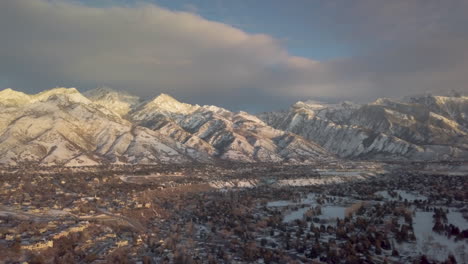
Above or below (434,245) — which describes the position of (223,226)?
below

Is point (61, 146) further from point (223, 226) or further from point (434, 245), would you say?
point (434, 245)

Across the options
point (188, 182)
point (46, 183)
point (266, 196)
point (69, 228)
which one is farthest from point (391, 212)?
point (46, 183)

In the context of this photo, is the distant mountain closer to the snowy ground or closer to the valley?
the valley

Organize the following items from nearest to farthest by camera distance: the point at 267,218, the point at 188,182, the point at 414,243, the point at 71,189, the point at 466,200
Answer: the point at 414,243 → the point at 267,218 → the point at 466,200 → the point at 71,189 → the point at 188,182

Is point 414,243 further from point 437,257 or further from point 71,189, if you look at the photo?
point 71,189

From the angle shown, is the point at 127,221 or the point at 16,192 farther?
the point at 16,192

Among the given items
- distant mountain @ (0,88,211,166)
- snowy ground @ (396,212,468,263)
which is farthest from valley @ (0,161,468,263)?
distant mountain @ (0,88,211,166)

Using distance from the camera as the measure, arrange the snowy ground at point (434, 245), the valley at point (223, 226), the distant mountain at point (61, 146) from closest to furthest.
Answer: the snowy ground at point (434, 245), the valley at point (223, 226), the distant mountain at point (61, 146)

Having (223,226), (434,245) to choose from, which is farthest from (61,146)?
(434,245)

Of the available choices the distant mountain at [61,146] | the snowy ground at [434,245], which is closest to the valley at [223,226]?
the snowy ground at [434,245]

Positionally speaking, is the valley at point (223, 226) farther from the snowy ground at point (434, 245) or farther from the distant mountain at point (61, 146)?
the distant mountain at point (61, 146)

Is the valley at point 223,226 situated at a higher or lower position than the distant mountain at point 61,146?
lower
